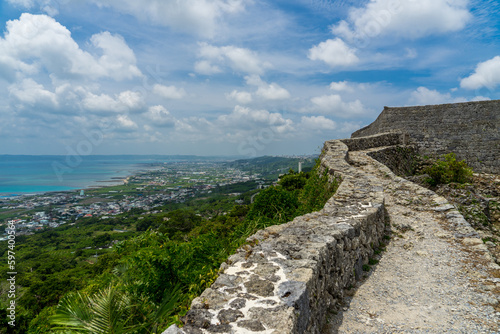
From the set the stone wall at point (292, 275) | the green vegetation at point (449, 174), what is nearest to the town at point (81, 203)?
the green vegetation at point (449, 174)

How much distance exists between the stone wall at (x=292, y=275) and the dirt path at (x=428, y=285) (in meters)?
0.29

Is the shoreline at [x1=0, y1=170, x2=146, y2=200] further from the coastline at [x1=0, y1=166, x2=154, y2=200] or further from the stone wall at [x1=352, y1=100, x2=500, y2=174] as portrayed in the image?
the stone wall at [x1=352, y1=100, x2=500, y2=174]

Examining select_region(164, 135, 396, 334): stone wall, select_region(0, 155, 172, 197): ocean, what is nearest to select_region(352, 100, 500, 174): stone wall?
select_region(164, 135, 396, 334): stone wall

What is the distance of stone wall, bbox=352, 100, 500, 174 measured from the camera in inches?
550

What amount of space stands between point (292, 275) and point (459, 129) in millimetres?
16776

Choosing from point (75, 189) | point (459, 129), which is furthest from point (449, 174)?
point (75, 189)

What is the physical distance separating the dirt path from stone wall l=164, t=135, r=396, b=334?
0.29 meters

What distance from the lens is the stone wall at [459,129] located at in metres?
14.0

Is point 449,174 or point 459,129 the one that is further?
point 459,129

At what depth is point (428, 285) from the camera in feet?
12.0

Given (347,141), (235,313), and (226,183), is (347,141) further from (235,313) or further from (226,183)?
(226,183)

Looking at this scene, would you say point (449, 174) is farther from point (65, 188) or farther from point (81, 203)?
Result: point (65, 188)

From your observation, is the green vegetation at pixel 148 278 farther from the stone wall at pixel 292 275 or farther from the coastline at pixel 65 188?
the coastline at pixel 65 188

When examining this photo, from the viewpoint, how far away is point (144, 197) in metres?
44.2
